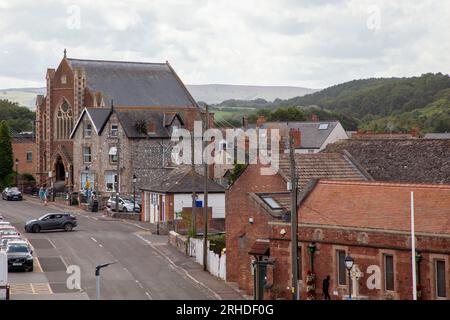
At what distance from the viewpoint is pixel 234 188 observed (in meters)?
43.2

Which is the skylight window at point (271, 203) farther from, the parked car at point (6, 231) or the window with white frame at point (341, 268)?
the parked car at point (6, 231)

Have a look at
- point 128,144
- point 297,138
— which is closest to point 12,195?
point 128,144

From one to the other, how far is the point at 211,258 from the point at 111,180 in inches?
1468

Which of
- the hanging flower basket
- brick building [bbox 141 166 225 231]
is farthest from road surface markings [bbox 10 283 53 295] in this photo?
brick building [bbox 141 166 225 231]

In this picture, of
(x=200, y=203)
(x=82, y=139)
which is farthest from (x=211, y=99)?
(x=200, y=203)

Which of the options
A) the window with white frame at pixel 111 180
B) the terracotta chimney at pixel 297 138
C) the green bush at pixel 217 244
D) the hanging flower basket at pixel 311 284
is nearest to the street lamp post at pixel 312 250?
the hanging flower basket at pixel 311 284

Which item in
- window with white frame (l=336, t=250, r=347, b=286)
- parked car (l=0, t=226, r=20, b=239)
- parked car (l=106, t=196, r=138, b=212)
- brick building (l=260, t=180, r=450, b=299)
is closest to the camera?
brick building (l=260, t=180, r=450, b=299)

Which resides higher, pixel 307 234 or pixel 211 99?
pixel 211 99

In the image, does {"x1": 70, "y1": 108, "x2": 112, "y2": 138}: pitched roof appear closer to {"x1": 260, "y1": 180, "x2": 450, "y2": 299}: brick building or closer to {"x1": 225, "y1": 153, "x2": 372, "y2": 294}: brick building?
{"x1": 225, "y1": 153, "x2": 372, "y2": 294}: brick building

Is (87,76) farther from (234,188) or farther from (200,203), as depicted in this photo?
(234,188)

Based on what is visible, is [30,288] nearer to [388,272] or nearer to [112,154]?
[388,272]

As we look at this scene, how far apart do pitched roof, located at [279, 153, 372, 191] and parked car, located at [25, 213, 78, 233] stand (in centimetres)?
2004

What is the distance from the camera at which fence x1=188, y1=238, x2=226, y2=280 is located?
4328cm

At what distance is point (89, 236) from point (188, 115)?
33.6 metres
